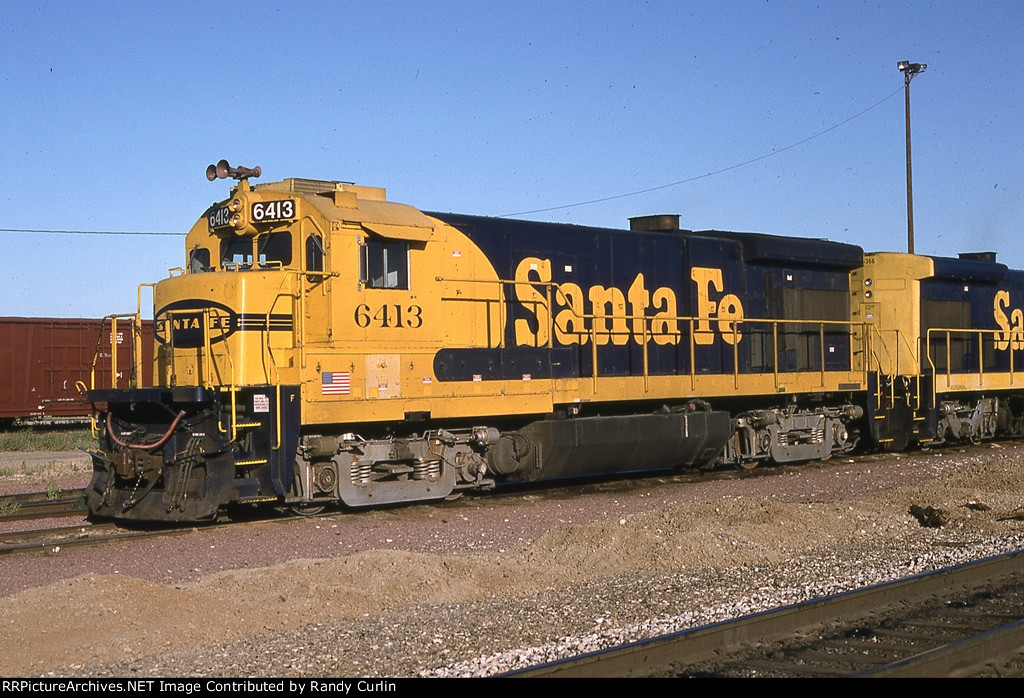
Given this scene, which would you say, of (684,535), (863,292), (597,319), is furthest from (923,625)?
(863,292)

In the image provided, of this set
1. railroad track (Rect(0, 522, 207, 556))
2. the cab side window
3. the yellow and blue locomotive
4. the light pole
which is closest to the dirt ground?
railroad track (Rect(0, 522, 207, 556))

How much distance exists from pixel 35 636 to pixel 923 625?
545 centimetres

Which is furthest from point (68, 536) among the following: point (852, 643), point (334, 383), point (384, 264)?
point (852, 643)

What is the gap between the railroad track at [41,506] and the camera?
12.5 meters

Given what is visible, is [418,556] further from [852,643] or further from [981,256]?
[981,256]

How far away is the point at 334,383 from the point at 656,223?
6.94m

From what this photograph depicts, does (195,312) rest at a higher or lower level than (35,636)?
higher

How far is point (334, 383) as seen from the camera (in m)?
11.8

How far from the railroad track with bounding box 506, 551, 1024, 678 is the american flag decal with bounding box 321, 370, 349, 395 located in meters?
6.35

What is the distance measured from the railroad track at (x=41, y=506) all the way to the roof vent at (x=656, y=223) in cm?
889

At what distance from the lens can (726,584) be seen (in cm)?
832

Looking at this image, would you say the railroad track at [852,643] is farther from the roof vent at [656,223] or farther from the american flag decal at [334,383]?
the roof vent at [656,223]

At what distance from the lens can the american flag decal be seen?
11.7m
